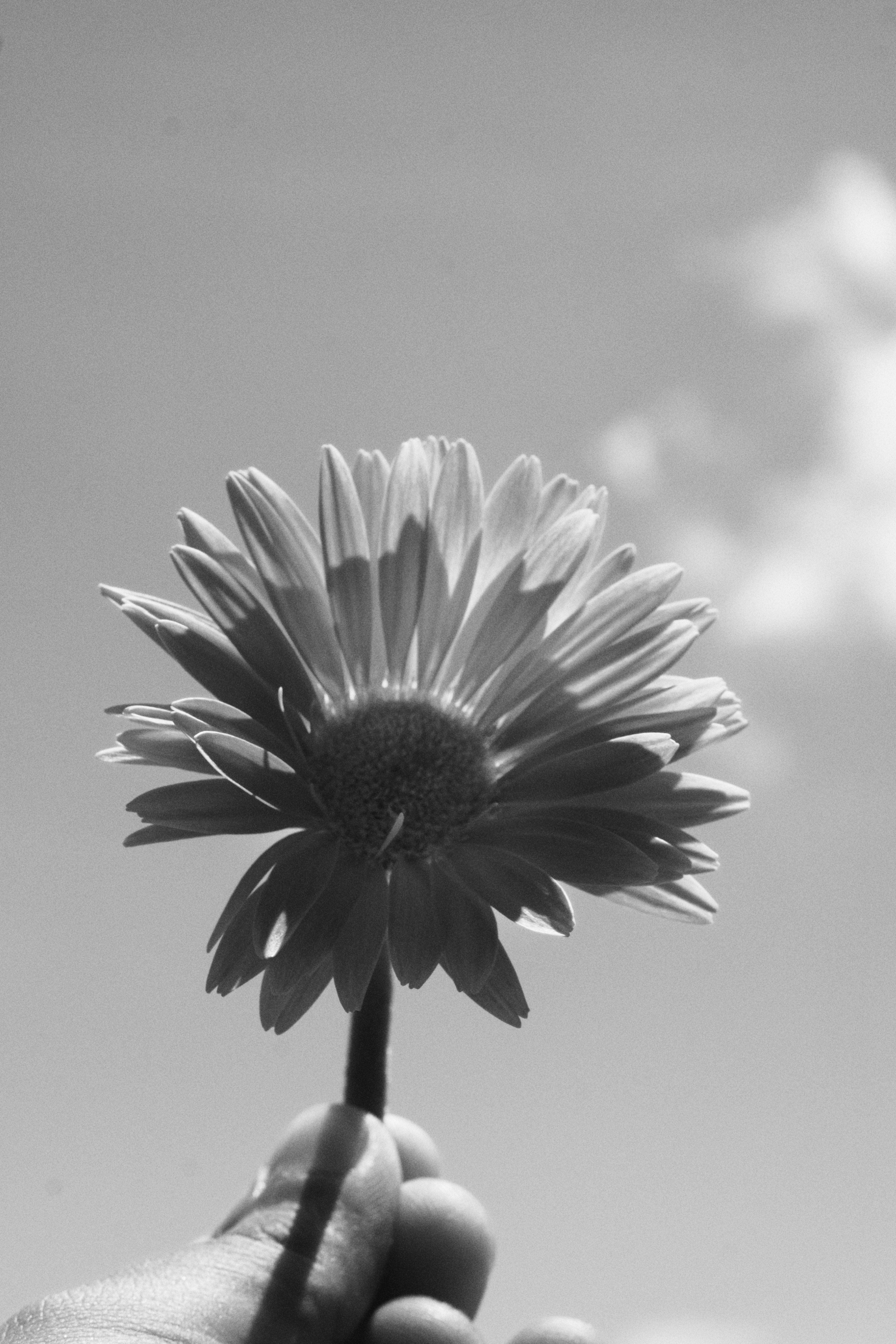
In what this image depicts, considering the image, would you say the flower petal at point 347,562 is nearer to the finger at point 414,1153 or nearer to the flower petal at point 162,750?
the flower petal at point 162,750

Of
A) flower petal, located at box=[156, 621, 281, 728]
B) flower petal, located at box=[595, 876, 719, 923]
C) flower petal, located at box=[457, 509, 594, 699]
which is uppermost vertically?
flower petal, located at box=[457, 509, 594, 699]

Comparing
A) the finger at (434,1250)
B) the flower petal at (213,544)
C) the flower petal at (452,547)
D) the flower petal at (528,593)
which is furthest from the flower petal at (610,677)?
the finger at (434,1250)

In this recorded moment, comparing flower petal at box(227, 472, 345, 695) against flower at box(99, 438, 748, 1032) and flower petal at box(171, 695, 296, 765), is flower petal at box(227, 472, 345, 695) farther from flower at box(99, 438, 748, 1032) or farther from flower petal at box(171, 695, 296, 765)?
flower petal at box(171, 695, 296, 765)

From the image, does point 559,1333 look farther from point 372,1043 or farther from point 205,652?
point 205,652

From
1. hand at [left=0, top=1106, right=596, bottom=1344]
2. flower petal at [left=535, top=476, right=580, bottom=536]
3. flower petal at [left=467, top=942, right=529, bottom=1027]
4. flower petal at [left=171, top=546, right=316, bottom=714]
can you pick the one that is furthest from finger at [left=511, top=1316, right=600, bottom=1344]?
flower petal at [left=535, top=476, right=580, bottom=536]

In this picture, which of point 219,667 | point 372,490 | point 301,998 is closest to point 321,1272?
point 301,998

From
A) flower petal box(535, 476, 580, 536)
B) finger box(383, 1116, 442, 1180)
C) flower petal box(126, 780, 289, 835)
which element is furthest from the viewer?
finger box(383, 1116, 442, 1180)

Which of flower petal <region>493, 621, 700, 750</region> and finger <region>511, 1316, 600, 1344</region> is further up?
flower petal <region>493, 621, 700, 750</region>

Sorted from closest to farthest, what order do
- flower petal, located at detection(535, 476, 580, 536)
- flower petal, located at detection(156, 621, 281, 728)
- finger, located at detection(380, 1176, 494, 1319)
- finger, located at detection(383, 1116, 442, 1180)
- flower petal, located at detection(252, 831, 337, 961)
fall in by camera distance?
flower petal, located at detection(252, 831, 337, 961)
flower petal, located at detection(156, 621, 281, 728)
flower petal, located at detection(535, 476, 580, 536)
finger, located at detection(380, 1176, 494, 1319)
finger, located at detection(383, 1116, 442, 1180)
